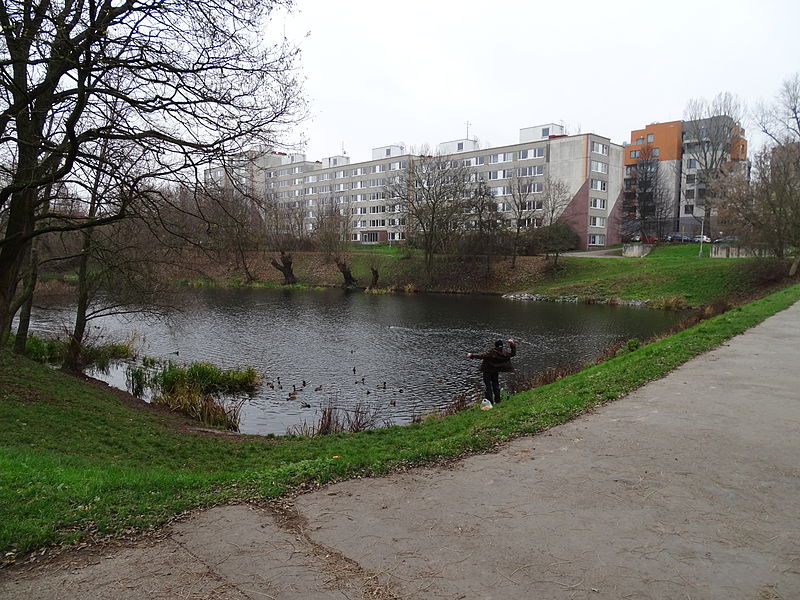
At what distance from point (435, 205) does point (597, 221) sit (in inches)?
1009

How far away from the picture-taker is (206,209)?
11.4 m

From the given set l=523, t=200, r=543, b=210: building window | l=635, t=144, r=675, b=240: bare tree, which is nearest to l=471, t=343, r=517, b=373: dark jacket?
l=523, t=200, r=543, b=210: building window

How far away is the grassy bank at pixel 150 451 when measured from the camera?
4949 millimetres

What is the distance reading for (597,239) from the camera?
7088cm

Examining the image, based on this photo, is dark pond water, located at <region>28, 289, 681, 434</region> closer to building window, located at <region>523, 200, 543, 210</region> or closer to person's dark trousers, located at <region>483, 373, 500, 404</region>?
person's dark trousers, located at <region>483, 373, 500, 404</region>

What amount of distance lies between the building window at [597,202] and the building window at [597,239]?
3575mm

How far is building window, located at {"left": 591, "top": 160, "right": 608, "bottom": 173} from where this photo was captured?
68519 millimetres

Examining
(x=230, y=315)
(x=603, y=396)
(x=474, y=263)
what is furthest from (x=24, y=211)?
(x=474, y=263)

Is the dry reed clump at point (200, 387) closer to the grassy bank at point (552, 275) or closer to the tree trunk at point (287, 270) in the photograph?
the grassy bank at point (552, 275)

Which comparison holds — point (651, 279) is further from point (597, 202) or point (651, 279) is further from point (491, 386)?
point (491, 386)

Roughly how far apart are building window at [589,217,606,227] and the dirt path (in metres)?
66.2

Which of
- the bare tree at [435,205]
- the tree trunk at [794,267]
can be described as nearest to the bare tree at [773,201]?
the tree trunk at [794,267]

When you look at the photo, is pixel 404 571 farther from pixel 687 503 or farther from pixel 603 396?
pixel 603 396

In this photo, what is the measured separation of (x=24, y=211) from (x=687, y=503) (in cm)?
1245
